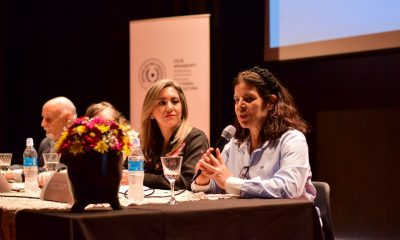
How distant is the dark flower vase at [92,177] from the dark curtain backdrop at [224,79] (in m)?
3.21

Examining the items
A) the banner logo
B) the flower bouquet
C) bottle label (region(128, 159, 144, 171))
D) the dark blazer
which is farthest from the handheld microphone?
the banner logo

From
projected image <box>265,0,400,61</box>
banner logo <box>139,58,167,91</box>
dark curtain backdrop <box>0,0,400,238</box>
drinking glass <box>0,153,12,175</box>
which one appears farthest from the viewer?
banner logo <box>139,58,167,91</box>

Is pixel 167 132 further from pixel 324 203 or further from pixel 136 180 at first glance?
pixel 136 180

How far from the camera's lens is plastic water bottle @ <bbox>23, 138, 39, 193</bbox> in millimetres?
2938

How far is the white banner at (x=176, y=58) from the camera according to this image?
17.9ft

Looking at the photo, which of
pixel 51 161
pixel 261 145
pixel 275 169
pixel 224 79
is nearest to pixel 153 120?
pixel 51 161

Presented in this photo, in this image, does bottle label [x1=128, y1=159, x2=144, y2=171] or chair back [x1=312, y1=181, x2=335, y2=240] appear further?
chair back [x1=312, y1=181, x2=335, y2=240]

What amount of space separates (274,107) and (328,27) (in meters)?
2.21

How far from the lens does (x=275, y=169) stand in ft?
8.67

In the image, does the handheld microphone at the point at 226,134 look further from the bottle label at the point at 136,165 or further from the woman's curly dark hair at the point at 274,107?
the bottle label at the point at 136,165

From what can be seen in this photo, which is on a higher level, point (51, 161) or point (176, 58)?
point (176, 58)

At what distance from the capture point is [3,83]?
279 inches

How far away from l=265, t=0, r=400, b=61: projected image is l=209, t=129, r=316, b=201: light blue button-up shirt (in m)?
2.11

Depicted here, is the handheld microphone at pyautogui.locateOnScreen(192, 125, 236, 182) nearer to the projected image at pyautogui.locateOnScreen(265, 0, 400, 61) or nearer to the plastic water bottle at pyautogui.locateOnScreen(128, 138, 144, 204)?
the plastic water bottle at pyautogui.locateOnScreen(128, 138, 144, 204)
